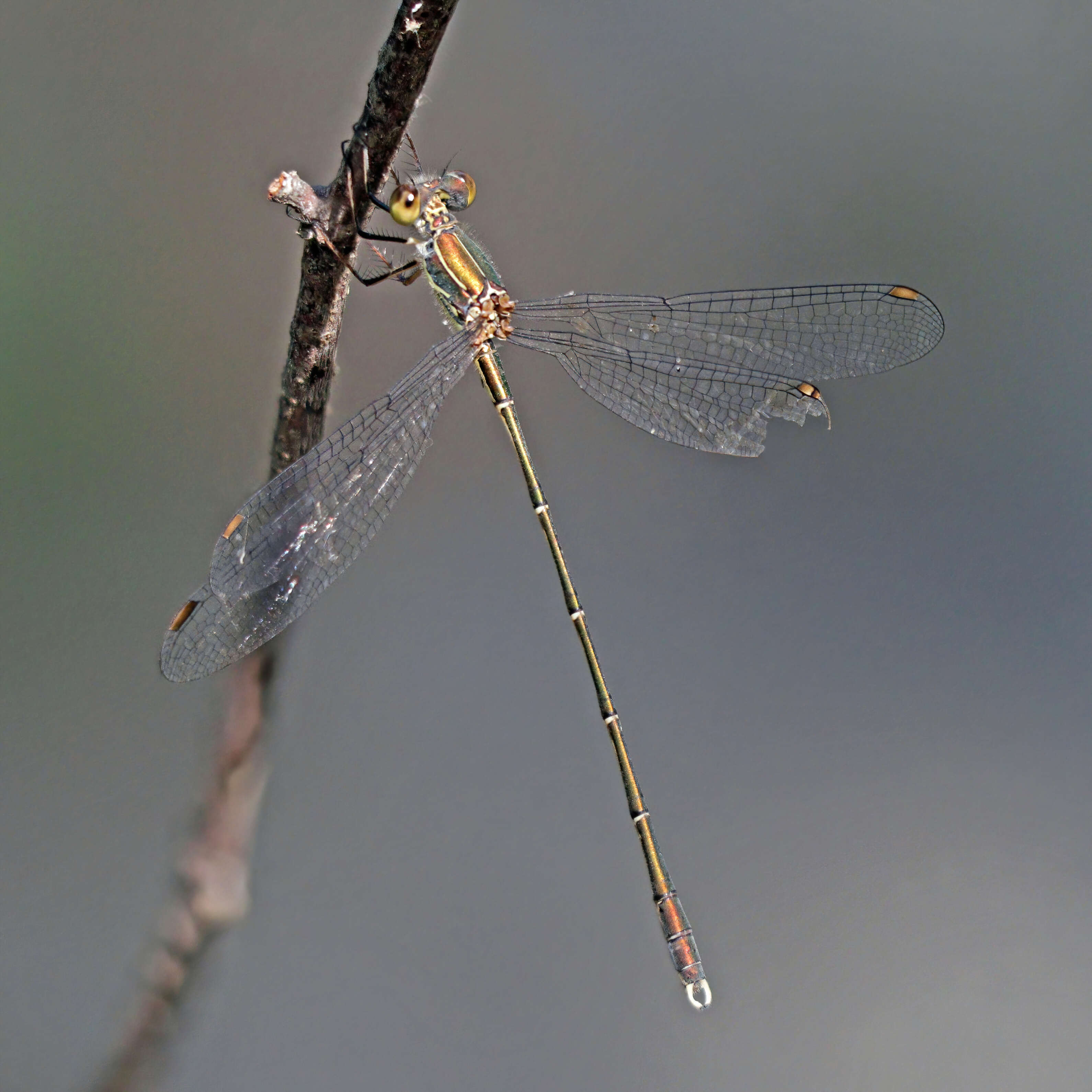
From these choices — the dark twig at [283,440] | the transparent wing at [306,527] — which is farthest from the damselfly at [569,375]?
the dark twig at [283,440]

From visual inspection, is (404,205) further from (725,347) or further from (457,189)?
(725,347)

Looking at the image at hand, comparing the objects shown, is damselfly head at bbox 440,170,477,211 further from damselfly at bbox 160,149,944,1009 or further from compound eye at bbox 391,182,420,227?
compound eye at bbox 391,182,420,227

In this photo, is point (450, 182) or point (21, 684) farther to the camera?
point (21, 684)

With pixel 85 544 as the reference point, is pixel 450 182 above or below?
above

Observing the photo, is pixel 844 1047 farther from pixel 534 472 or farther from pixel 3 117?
pixel 3 117

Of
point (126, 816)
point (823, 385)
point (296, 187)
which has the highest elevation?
point (823, 385)

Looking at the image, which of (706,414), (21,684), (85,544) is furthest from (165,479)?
(706,414)
